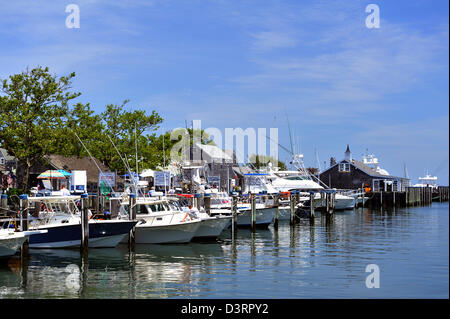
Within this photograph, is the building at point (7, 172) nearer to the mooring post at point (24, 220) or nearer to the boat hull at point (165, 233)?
the boat hull at point (165, 233)

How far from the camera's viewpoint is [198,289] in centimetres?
2092

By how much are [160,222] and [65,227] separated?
5.55 metres

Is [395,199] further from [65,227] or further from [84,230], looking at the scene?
[84,230]

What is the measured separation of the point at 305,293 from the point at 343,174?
7709 centimetres

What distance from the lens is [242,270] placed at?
24.8 meters

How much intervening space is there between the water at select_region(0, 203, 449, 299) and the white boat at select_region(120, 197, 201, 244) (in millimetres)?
692

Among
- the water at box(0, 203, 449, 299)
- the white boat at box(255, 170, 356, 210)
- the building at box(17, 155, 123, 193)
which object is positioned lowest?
the water at box(0, 203, 449, 299)

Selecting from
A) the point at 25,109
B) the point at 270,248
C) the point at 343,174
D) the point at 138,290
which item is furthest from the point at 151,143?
the point at 138,290

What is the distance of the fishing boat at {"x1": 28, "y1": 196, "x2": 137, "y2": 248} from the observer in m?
29.9

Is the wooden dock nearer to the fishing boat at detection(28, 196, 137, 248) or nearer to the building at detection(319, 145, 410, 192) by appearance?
the building at detection(319, 145, 410, 192)

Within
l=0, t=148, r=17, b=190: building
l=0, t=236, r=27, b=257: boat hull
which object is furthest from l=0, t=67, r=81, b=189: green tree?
l=0, t=236, r=27, b=257: boat hull

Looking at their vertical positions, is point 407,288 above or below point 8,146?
below

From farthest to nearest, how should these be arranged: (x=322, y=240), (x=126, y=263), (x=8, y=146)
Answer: (x=8, y=146) < (x=322, y=240) < (x=126, y=263)
